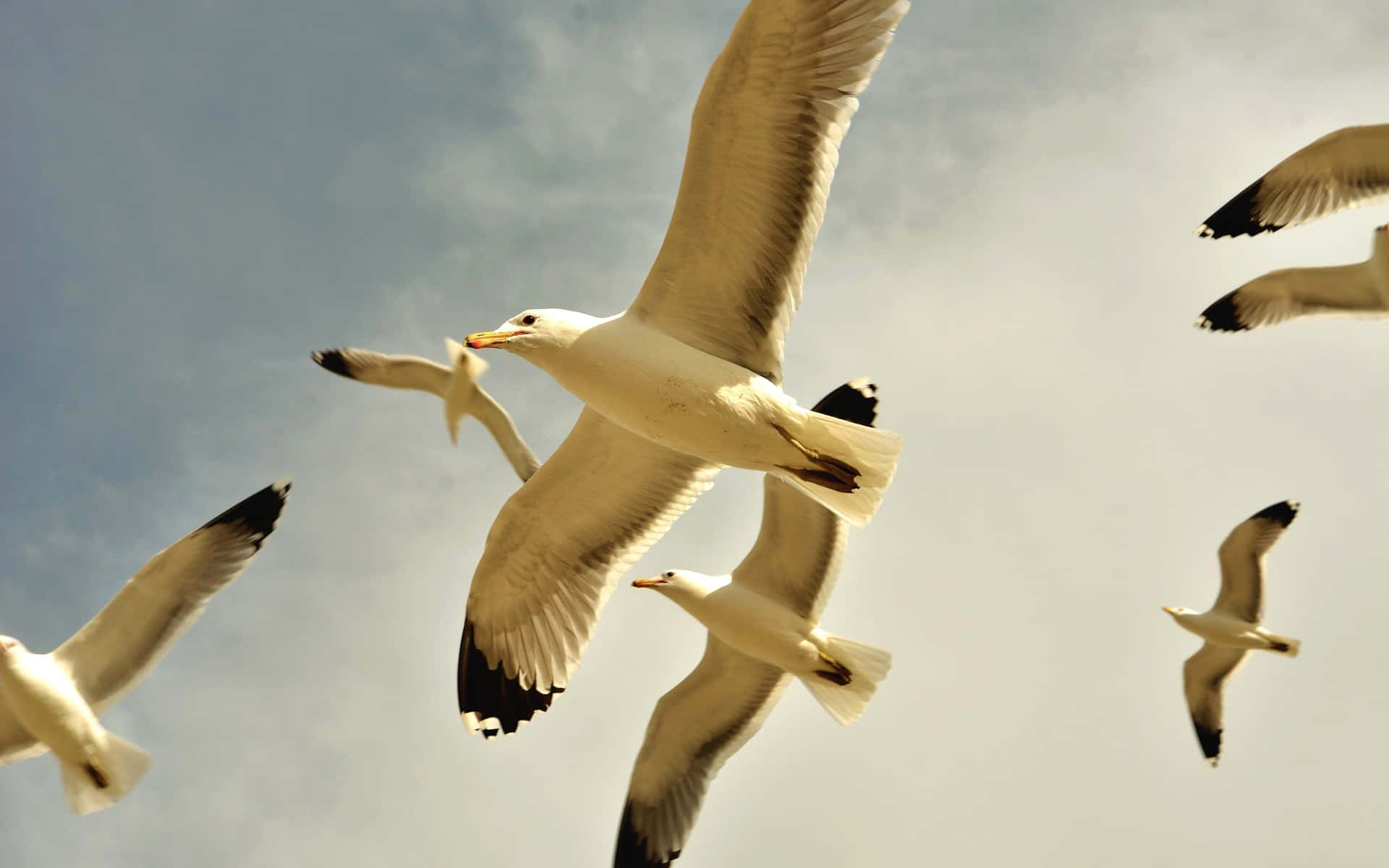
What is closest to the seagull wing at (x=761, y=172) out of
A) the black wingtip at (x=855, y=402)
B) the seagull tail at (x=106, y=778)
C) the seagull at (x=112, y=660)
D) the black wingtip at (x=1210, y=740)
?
the black wingtip at (x=855, y=402)

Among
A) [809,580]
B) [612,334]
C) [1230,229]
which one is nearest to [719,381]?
[612,334]

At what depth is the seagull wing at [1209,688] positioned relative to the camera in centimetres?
1274

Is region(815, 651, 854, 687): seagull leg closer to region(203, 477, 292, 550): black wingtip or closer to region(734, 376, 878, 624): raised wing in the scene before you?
region(734, 376, 878, 624): raised wing

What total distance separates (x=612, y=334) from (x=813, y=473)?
3.50 feet

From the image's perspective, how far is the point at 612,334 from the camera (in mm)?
5395

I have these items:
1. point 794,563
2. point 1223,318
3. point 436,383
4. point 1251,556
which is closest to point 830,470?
point 794,563

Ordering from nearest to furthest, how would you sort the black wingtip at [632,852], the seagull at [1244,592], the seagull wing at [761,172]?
1. the seagull wing at [761,172]
2. the black wingtip at [632,852]
3. the seagull at [1244,592]

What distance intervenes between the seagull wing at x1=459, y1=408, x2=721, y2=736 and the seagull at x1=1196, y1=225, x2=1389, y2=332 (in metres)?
6.71

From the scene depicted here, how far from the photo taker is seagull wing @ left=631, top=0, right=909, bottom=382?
4.72 meters

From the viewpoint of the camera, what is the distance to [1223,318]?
11.3 metres

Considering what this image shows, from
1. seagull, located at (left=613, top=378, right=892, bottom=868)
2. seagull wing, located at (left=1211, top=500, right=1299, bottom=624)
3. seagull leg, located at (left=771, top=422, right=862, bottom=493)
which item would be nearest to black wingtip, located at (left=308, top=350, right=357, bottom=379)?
seagull, located at (left=613, top=378, right=892, bottom=868)

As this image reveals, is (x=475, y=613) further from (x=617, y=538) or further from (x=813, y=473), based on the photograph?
(x=813, y=473)

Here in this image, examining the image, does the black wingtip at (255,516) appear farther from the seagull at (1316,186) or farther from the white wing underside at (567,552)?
the seagull at (1316,186)

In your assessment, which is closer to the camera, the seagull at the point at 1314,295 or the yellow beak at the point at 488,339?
the yellow beak at the point at 488,339
